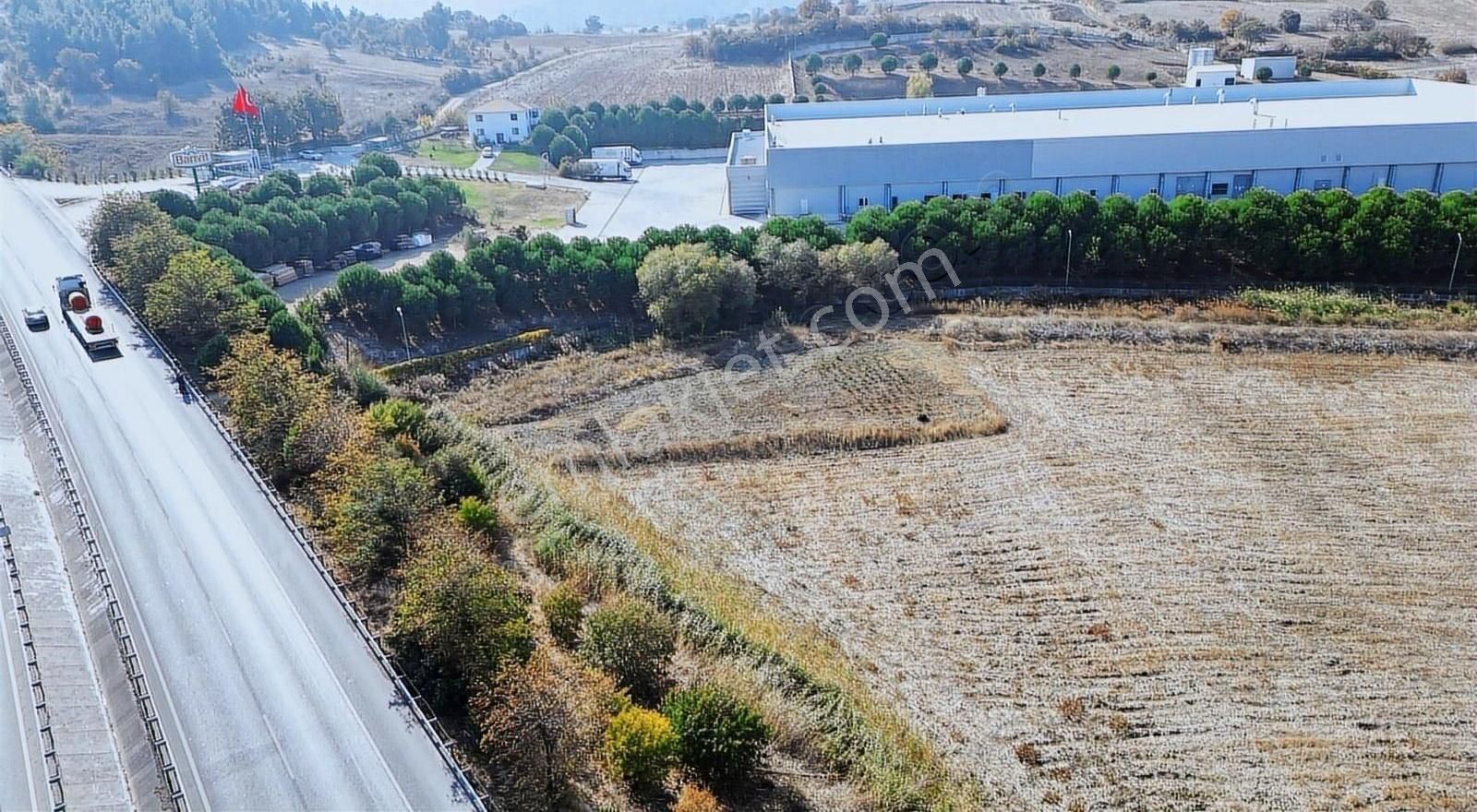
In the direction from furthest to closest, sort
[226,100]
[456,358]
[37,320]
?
[226,100] < [456,358] < [37,320]

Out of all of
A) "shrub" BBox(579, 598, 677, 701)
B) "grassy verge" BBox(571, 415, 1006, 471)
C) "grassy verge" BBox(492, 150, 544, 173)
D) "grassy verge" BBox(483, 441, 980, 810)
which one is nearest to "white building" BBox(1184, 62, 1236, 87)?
"grassy verge" BBox(492, 150, 544, 173)

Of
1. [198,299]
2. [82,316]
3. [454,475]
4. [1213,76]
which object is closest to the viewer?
[454,475]

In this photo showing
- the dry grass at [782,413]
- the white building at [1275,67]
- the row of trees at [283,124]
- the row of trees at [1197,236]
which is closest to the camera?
the dry grass at [782,413]

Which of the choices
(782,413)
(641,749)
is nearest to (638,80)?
(782,413)

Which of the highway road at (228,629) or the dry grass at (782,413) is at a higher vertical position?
the highway road at (228,629)

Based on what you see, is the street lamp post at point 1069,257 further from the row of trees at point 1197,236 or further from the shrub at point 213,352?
the shrub at point 213,352

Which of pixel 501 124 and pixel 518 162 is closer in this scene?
pixel 518 162

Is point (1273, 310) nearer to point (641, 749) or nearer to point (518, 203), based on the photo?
point (641, 749)

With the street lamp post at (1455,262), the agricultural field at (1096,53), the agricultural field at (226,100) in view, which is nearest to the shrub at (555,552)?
the street lamp post at (1455,262)
